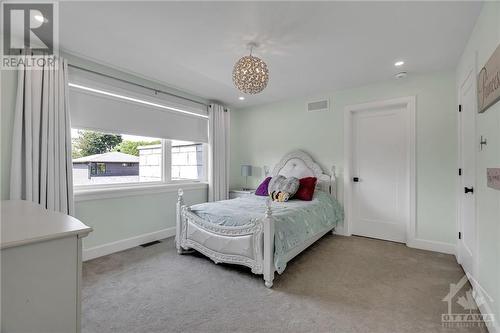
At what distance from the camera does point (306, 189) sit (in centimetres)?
356

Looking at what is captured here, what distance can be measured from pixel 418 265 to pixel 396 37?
2.47m

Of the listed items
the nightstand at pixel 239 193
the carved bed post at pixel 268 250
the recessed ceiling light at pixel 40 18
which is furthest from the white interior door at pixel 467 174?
the recessed ceiling light at pixel 40 18

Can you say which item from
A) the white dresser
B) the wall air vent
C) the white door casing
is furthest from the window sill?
the white door casing

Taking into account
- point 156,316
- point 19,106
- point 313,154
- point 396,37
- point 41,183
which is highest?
point 396,37

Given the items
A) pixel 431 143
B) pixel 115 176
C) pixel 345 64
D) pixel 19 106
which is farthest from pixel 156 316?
pixel 431 143

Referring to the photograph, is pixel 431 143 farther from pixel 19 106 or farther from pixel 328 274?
pixel 19 106

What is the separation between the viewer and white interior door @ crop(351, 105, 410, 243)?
3.44 metres

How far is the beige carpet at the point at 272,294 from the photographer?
68.0 inches

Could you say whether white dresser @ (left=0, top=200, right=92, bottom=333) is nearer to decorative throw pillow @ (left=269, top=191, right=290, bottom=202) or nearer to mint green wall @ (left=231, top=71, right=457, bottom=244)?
decorative throw pillow @ (left=269, top=191, right=290, bottom=202)

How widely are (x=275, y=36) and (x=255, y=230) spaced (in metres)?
1.90

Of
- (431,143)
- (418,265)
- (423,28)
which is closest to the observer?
(423,28)

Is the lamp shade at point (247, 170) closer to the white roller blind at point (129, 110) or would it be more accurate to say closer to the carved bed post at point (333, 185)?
the white roller blind at point (129, 110)

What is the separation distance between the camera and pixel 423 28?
2162mm

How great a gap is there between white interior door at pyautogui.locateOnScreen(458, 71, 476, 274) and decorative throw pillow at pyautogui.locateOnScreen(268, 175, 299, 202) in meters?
1.92
